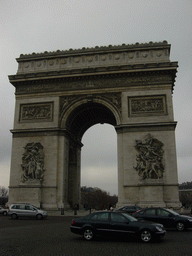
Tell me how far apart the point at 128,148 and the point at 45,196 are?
10164 mm

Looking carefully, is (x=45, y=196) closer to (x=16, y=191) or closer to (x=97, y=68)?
(x=16, y=191)

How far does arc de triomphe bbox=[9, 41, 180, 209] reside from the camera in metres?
28.7

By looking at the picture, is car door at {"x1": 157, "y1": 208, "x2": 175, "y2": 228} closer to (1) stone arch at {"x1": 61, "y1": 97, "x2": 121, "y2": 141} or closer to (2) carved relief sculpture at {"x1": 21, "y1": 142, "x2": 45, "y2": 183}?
(1) stone arch at {"x1": 61, "y1": 97, "x2": 121, "y2": 141}

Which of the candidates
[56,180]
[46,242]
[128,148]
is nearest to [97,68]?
[128,148]

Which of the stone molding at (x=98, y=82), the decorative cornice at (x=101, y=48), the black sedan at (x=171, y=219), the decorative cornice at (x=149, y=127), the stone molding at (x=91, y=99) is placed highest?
the decorative cornice at (x=101, y=48)

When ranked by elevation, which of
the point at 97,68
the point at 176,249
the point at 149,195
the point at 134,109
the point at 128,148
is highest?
the point at 97,68

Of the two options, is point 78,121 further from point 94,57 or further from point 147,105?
point 147,105

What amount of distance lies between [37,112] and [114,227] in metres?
23.6

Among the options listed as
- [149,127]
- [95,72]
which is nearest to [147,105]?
[149,127]

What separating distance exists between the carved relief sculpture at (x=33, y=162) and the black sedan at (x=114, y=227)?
1935 cm

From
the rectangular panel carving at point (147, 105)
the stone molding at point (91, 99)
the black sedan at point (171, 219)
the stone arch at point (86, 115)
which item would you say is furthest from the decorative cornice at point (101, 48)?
the black sedan at point (171, 219)

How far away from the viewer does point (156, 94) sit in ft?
102

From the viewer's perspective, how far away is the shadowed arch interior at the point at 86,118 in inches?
1327

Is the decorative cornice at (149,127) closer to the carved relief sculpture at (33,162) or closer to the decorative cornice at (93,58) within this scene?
the decorative cornice at (93,58)
